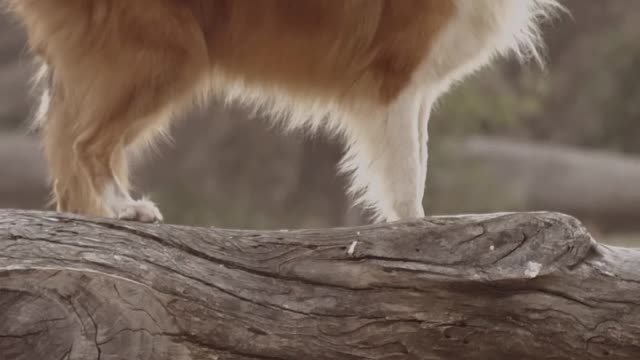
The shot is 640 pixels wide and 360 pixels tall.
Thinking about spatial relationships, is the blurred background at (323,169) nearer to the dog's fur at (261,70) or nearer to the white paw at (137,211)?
the dog's fur at (261,70)

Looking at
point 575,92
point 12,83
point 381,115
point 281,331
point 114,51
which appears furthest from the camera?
point 575,92

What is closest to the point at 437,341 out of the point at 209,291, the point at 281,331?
the point at 281,331

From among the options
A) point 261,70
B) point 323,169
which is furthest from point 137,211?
point 323,169

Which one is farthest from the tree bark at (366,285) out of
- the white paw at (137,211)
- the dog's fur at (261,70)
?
the dog's fur at (261,70)

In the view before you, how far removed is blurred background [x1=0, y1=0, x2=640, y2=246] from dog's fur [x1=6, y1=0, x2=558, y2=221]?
6.04 metres

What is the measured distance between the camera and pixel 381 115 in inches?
184

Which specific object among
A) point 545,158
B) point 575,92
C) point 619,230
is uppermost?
point 575,92

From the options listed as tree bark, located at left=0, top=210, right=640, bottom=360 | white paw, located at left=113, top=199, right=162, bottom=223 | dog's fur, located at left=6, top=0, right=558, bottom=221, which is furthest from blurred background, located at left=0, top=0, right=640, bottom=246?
tree bark, located at left=0, top=210, right=640, bottom=360

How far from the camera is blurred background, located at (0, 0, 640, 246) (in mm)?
11852

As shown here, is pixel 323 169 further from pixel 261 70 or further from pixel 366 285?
pixel 366 285

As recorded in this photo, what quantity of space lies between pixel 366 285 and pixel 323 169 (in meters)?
9.32

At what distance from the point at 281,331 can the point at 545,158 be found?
10564 millimetres

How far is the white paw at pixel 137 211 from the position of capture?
4023mm

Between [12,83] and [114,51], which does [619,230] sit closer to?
[12,83]
